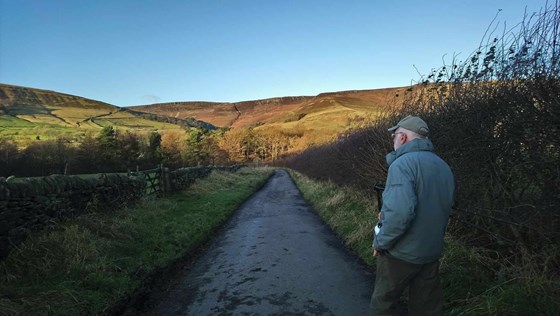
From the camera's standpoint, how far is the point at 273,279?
7.32 m

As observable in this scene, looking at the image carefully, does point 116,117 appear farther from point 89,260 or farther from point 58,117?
point 89,260

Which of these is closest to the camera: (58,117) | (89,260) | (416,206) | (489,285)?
(416,206)

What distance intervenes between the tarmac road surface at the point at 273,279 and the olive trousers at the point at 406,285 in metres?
1.98

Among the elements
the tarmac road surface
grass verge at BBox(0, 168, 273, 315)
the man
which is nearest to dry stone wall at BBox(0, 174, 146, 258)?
grass verge at BBox(0, 168, 273, 315)

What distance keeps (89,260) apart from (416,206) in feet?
19.3

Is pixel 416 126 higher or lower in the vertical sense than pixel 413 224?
higher

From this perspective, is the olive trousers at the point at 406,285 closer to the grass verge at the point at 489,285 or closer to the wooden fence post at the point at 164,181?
the grass verge at the point at 489,285

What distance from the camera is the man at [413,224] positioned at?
A: 3468mm

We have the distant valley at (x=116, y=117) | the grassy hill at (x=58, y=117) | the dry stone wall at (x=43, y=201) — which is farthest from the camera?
the grassy hill at (x=58, y=117)

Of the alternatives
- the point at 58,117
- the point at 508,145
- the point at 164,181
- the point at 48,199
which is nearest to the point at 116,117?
the point at 58,117

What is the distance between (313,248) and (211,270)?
281cm

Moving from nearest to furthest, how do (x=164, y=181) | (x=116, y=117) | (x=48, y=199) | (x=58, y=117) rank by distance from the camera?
(x=48, y=199), (x=164, y=181), (x=58, y=117), (x=116, y=117)

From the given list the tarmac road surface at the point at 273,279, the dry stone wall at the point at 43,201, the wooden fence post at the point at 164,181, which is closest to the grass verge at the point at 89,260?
the dry stone wall at the point at 43,201

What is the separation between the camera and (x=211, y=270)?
8.12 meters
